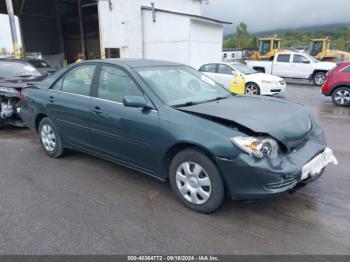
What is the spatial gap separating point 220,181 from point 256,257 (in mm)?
752

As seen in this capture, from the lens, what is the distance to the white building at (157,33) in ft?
55.9

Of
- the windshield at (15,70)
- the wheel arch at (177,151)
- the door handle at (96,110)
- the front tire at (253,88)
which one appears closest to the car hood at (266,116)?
the wheel arch at (177,151)

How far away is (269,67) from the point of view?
18.0 meters

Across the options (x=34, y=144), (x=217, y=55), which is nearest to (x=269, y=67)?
(x=217, y=55)

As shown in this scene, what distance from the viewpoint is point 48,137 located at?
4984mm

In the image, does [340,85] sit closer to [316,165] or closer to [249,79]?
[249,79]

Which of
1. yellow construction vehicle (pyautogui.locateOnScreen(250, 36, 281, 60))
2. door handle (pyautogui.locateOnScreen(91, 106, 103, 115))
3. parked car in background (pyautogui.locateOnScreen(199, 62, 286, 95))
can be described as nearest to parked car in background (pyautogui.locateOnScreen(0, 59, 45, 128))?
door handle (pyautogui.locateOnScreen(91, 106, 103, 115))

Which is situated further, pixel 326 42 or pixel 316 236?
pixel 326 42

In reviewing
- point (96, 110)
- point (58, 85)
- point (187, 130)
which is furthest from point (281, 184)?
point (58, 85)

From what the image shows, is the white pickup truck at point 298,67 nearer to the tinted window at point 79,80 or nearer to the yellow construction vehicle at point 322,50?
the yellow construction vehicle at point 322,50

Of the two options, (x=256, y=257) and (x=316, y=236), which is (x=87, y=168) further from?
(x=316, y=236)

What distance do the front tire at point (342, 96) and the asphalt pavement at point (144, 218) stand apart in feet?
20.1

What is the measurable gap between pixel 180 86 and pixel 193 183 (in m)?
1.34

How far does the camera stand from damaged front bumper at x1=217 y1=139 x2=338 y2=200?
2797 mm
